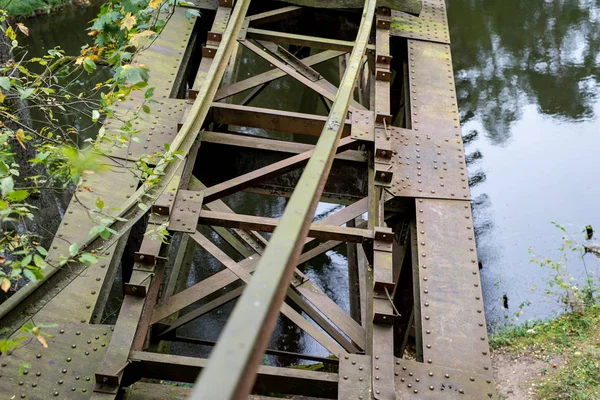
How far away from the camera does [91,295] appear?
4.37 meters

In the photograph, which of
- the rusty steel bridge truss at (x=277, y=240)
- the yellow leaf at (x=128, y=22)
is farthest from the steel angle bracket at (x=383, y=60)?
the yellow leaf at (x=128, y=22)

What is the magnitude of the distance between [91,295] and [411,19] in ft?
16.8

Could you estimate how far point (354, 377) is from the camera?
3.87 metres

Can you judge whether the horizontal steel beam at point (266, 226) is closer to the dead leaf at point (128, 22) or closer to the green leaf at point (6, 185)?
the dead leaf at point (128, 22)

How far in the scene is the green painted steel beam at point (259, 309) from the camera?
1.59 m

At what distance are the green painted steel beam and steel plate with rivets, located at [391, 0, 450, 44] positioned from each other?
493 cm

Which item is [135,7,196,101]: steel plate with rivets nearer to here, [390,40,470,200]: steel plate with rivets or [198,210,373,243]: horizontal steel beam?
[198,210,373,243]: horizontal steel beam

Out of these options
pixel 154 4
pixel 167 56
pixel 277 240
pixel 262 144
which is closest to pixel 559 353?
pixel 262 144

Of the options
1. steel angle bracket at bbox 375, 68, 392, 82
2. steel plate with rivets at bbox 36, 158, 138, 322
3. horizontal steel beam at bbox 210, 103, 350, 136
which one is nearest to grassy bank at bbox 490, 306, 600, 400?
horizontal steel beam at bbox 210, 103, 350, 136

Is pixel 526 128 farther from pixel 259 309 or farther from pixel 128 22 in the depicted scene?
pixel 259 309

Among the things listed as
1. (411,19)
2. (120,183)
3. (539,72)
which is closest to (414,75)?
(411,19)

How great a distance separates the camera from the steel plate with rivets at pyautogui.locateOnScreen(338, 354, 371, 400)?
3791 mm

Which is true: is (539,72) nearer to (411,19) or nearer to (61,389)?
(411,19)

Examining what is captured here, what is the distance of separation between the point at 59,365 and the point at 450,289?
2.64 metres
